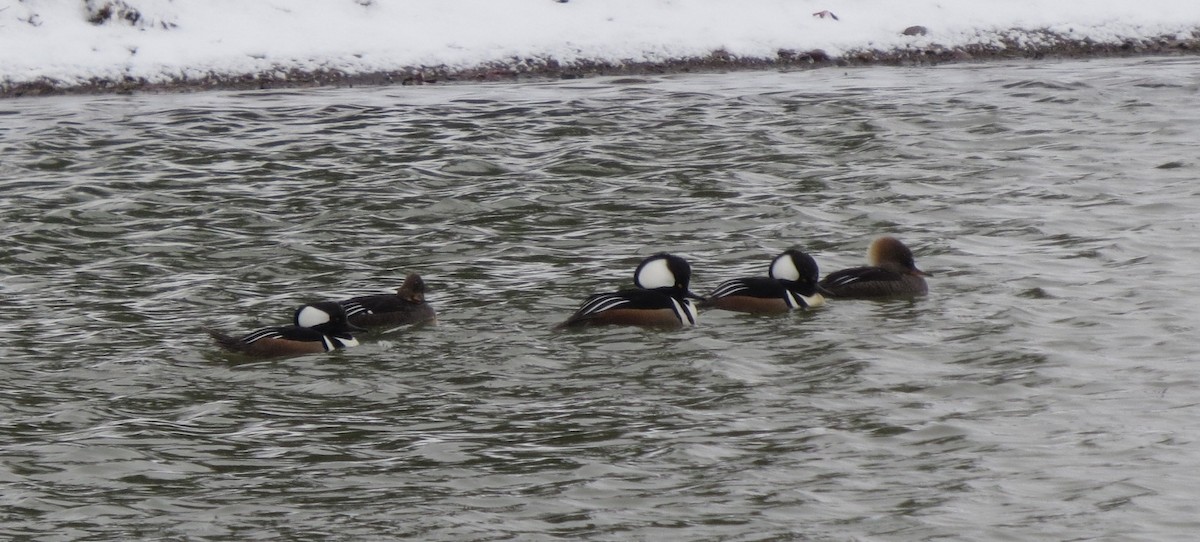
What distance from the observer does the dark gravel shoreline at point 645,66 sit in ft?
54.4

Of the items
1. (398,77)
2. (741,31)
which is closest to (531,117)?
(398,77)

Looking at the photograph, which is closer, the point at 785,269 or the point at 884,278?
the point at 884,278

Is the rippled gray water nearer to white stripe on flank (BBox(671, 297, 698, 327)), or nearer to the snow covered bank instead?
white stripe on flank (BBox(671, 297, 698, 327))

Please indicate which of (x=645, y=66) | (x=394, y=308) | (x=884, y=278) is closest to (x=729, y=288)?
(x=884, y=278)

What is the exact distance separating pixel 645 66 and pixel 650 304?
910 centimetres

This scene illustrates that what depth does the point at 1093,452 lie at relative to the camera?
6406mm

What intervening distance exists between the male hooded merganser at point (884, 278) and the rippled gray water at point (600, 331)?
10cm

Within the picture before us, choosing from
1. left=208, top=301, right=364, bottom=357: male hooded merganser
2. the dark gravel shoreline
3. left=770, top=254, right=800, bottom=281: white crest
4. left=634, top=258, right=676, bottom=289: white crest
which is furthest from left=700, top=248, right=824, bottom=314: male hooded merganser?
the dark gravel shoreline

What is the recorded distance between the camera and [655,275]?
9430mm

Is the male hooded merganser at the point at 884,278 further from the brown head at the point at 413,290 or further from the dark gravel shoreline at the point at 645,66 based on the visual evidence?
the dark gravel shoreline at the point at 645,66

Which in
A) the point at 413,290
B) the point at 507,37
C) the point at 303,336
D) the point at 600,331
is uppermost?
the point at 507,37

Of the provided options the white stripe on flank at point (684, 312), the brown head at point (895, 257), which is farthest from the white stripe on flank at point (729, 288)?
the brown head at point (895, 257)

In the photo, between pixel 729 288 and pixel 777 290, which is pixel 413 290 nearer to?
pixel 729 288

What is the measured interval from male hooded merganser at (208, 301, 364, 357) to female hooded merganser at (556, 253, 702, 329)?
1251 millimetres
